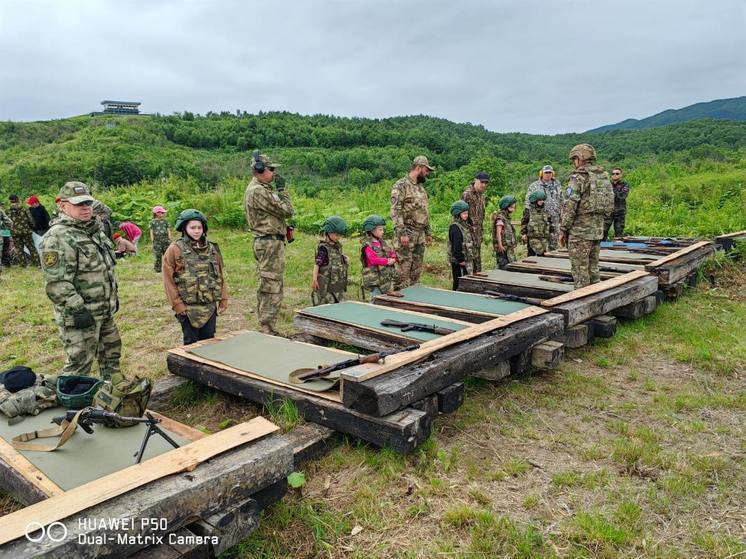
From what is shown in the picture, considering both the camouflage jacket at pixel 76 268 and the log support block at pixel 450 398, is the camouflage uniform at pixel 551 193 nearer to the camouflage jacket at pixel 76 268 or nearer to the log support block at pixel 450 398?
the log support block at pixel 450 398

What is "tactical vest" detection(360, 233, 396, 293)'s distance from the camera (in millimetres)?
6434

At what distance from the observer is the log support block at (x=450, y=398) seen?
147 inches

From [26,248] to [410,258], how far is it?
973 cm

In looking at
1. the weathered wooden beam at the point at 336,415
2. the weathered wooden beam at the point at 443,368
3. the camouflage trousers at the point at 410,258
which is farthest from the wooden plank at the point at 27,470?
the camouflage trousers at the point at 410,258

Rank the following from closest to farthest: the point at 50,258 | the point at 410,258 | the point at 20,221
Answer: the point at 50,258
the point at 410,258
the point at 20,221

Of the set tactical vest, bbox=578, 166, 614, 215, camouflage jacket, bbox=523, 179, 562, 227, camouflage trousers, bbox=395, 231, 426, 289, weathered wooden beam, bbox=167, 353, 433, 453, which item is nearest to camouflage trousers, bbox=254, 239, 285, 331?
weathered wooden beam, bbox=167, 353, 433, 453

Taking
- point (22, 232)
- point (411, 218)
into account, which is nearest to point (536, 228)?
point (411, 218)

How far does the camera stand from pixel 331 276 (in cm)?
630

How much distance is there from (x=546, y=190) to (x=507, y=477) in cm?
681

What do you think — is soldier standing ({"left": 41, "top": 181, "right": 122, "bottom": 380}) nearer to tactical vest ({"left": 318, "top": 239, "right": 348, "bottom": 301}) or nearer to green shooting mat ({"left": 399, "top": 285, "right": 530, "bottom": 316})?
tactical vest ({"left": 318, "top": 239, "right": 348, "bottom": 301})

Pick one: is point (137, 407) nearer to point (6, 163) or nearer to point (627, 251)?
point (627, 251)

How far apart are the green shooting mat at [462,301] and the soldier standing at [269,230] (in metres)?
1.51

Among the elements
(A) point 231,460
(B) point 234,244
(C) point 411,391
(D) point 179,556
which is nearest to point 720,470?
(C) point 411,391

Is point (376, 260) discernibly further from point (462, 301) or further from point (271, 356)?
point (271, 356)
